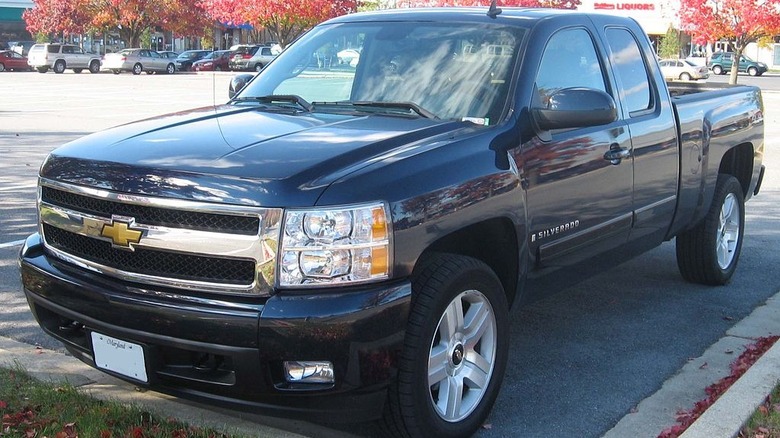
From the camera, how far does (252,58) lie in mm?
54938

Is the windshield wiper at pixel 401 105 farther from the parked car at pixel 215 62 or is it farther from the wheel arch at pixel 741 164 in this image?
the parked car at pixel 215 62

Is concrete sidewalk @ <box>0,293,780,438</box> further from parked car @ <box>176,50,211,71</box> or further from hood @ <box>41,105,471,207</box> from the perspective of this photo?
parked car @ <box>176,50,211,71</box>

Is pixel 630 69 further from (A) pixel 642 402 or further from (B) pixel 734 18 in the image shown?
(B) pixel 734 18

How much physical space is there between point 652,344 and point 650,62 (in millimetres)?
1740

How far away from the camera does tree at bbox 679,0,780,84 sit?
107ft

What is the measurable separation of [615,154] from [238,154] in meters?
2.24

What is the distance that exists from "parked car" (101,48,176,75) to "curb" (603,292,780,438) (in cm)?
4730

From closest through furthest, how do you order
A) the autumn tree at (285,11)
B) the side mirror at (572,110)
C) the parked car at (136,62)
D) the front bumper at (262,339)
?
the front bumper at (262,339) < the side mirror at (572,110) < the autumn tree at (285,11) < the parked car at (136,62)

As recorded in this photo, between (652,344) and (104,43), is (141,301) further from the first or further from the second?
(104,43)

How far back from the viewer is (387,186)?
3.57 m

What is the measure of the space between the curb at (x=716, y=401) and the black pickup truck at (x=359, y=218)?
0.72m

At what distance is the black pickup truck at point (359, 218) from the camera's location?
11.3 ft

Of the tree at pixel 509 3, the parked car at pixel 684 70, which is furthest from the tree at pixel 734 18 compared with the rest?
the parked car at pixel 684 70

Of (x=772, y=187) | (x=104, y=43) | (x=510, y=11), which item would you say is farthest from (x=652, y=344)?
(x=104, y=43)
